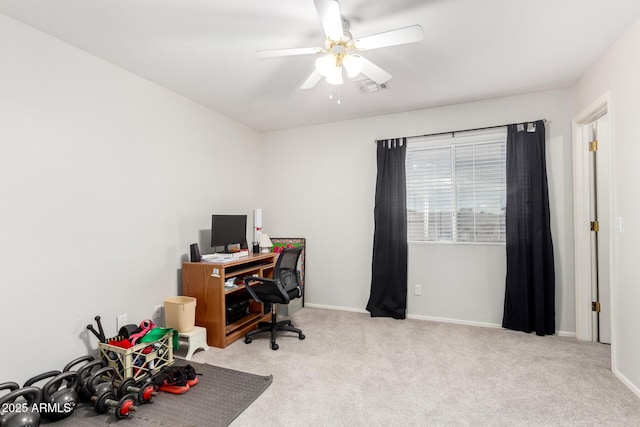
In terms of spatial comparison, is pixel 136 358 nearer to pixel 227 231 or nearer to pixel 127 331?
pixel 127 331

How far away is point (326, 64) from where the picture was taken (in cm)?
203

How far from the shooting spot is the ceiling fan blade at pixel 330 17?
1.52m

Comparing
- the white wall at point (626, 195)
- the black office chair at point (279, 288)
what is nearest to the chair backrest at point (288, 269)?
the black office chair at point (279, 288)

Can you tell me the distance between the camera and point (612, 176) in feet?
7.74

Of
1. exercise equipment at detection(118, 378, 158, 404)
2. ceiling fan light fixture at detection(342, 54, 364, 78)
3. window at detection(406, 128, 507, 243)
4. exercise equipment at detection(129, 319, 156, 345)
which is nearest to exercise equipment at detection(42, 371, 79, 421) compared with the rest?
exercise equipment at detection(118, 378, 158, 404)

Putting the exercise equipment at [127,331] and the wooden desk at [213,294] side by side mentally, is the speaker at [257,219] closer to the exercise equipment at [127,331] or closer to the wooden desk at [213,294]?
the wooden desk at [213,294]

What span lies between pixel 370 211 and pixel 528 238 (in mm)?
1750

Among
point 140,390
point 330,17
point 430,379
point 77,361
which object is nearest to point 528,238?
point 430,379

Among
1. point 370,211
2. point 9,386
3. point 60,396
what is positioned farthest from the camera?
point 370,211

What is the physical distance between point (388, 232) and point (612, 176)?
2.08m

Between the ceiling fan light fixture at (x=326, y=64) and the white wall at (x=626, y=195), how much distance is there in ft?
6.82

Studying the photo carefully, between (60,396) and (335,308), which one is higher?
(60,396)

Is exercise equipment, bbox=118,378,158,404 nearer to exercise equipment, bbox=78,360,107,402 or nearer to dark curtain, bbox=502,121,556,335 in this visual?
exercise equipment, bbox=78,360,107,402

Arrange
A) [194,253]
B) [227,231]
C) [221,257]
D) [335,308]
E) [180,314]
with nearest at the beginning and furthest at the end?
[180,314]
[194,253]
[221,257]
[227,231]
[335,308]
